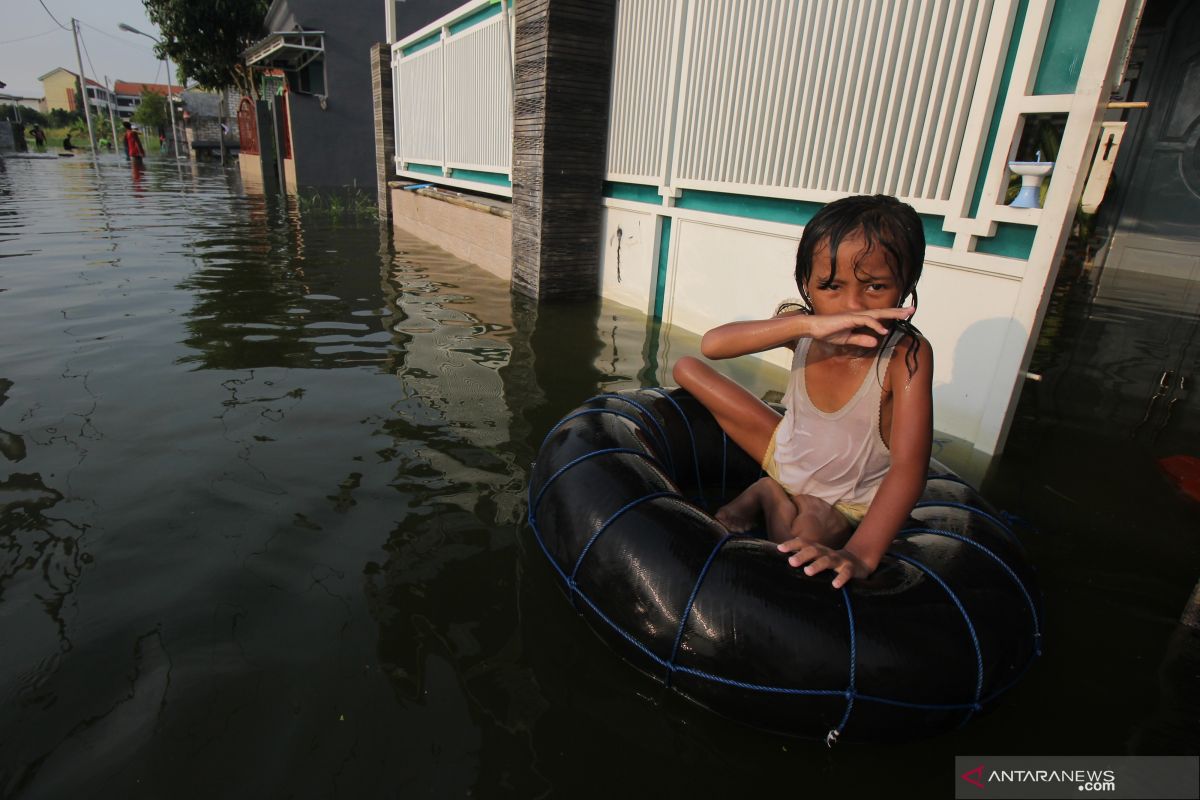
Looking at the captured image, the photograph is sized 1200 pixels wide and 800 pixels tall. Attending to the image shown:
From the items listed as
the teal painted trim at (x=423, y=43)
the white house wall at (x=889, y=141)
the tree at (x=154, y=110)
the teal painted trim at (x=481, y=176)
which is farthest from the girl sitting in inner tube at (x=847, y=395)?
the tree at (x=154, y=110)

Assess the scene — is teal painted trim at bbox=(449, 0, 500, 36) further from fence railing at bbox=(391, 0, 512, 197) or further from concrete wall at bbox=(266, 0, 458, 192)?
concrete wall at bbox=(266, 0, 458, 192)

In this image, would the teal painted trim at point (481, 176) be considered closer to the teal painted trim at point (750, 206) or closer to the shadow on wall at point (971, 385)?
the teal painted trim at point (750, 206)

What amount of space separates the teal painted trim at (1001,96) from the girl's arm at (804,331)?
6.96ft

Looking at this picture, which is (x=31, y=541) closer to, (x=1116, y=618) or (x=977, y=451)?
(x=1116, y=618)

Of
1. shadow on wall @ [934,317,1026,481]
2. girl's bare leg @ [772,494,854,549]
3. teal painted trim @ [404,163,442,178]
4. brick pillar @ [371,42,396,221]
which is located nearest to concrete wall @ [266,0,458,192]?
brick pillar @ [371,42,396,221]

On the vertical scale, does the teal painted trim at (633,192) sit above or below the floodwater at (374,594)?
above

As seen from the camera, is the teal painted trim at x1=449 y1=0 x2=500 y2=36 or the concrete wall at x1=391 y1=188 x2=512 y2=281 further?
the concrete wall at x1=391 y1=188 x2=512 y2=281

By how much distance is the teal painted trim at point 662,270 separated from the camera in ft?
21.0

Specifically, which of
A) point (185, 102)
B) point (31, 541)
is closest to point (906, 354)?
point (31, 541)

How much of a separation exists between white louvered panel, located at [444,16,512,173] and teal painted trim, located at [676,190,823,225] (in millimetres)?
3443

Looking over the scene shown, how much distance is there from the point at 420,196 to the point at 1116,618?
37.7 ft

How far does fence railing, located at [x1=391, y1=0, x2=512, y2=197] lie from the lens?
8.39 meters

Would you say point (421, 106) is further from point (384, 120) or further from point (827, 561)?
point (827, 561)

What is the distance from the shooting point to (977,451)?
3881 millimetres
